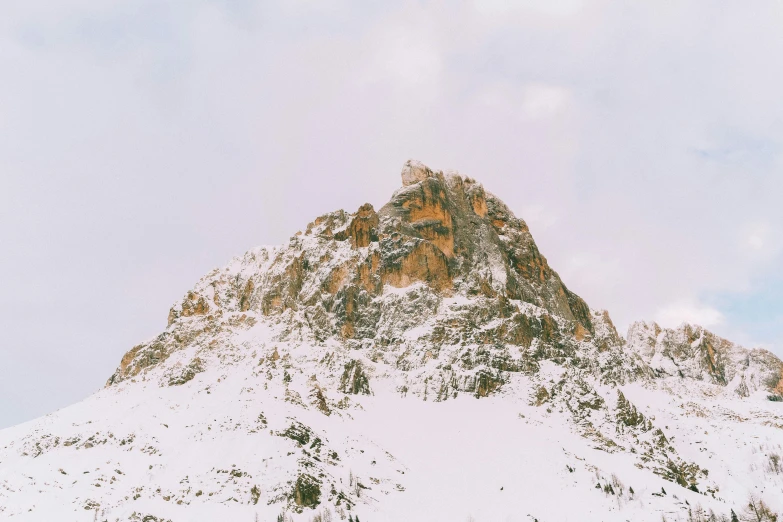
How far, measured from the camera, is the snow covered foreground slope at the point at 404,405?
83500mm

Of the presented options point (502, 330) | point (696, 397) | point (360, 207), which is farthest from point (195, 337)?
point (696, 397)

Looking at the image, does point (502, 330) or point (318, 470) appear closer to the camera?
point (318, 470)

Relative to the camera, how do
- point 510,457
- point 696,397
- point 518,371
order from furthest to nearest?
point 696,397
point 518,371
point 510,457

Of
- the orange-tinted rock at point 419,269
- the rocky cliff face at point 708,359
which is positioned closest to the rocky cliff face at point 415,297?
the orange-tinted rock at point 419,269

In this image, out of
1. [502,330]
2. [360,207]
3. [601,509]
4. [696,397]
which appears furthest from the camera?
[360,207]

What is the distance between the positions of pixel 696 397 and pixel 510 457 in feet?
222

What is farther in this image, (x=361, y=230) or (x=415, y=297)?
(x=361, y=230)

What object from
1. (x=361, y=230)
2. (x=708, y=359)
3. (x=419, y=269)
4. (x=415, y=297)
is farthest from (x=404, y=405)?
(x=708, y=359)

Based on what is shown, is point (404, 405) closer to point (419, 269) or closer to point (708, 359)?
point (419, 269)

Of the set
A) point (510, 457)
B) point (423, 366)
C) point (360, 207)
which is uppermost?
point (360, 207)

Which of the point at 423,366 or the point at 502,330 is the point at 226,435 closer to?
the point at 423,366

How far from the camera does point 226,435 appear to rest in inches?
3605

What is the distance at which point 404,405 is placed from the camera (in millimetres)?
115375

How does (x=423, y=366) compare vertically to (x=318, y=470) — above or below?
above
